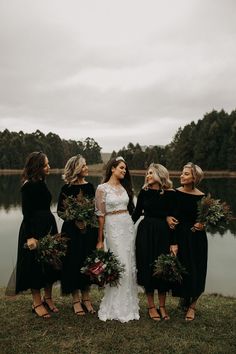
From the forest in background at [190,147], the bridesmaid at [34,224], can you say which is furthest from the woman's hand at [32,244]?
the forest in background at [190,147]

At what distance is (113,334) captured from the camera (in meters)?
5.66

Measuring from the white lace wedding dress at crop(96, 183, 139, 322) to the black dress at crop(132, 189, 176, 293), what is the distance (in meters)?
0.16

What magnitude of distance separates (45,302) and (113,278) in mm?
1672

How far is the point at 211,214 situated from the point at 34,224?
2.92 metres

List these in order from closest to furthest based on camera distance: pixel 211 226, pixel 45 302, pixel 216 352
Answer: pixel 216 352 → pixel 211 226 → pixel 45 302

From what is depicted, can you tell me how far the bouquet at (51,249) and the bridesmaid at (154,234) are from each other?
133 cm

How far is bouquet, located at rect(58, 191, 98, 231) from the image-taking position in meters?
6.00

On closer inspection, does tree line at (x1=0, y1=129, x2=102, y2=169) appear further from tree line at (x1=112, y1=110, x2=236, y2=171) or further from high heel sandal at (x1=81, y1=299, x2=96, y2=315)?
high heel sandal at (x1=81, y1=299, x2=96, y2=315)

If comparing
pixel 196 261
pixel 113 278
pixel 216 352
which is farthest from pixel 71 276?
pixel 216 352

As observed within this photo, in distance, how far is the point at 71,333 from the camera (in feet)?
18.7

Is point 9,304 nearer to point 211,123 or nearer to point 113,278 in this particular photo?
point 113,278

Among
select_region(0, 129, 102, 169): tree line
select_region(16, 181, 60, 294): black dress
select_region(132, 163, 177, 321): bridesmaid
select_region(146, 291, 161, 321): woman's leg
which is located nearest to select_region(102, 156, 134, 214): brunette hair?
select_region(132, 163, 177, 321): bridesmaid

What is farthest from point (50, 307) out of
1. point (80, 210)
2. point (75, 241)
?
point (80, 210)

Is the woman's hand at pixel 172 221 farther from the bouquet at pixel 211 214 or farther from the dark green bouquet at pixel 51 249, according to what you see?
the dark green bouquet at pixel 51 249
